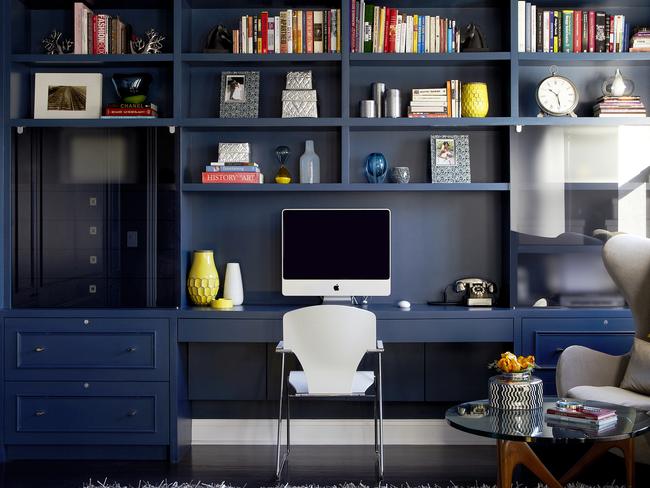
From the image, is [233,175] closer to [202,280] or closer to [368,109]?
[202,280]

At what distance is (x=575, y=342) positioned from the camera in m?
3.82

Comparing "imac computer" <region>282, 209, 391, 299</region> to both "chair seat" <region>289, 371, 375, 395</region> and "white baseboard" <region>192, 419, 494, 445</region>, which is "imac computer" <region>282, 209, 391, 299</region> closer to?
"chair seat" <region>289, 371, 375, 395</region>

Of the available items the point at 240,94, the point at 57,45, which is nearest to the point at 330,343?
the point at 240,94

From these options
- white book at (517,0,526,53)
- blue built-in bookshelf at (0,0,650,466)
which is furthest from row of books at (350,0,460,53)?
white book at (517,0,526,53)

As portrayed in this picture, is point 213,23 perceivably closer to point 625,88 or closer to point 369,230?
point 369,230

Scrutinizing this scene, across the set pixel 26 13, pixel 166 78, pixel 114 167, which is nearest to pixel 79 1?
pixel 26 13

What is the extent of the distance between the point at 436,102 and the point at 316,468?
6.68 ft

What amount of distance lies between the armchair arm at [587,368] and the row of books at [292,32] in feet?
6.58

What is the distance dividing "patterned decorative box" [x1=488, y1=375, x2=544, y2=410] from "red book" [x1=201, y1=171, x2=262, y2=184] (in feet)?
5.87

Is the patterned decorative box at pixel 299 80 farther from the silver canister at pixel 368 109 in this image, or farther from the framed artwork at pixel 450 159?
the framed artwork at pixel 450 159

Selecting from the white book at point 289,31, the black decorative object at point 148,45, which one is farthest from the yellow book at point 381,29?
the black decorative object at point 148,45

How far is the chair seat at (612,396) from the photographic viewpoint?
3.19 metres

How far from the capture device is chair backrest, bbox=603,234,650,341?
3.54 m

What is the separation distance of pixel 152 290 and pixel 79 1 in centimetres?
166
